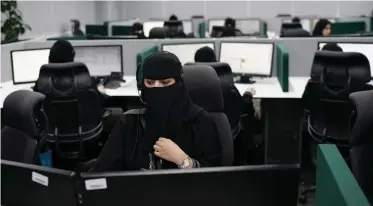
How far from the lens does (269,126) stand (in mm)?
3877

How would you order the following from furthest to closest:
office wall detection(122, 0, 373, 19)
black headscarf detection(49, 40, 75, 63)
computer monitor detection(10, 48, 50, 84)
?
1. office wall detection(122, 0, 373, 19)
2. computer monitor detection(10, 48, 50, 84)
3. black headscarf detection(49, 40, 75, 63)

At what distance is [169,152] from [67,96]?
1.87m

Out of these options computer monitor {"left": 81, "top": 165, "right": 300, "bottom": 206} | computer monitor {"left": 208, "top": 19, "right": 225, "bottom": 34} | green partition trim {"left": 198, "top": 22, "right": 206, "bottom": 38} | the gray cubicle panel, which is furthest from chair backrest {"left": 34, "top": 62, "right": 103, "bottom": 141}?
computer monitor {"left": 208, "top": 19, "right": 225, "bottom": 34}

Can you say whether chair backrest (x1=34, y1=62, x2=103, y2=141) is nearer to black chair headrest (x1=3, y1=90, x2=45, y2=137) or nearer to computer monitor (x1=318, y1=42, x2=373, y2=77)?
black chair headrest (x1=3, y1=90, x2=45, y2=137)

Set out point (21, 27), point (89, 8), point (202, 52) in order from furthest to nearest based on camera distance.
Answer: point (89, 8) → point (21, 27) → point (202, 52)

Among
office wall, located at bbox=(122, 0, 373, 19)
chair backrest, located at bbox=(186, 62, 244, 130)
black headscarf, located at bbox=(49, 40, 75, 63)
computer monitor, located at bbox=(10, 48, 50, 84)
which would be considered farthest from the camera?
office wall, located at bbox=(122, 0, 373, 19)

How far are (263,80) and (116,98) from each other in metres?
1.30

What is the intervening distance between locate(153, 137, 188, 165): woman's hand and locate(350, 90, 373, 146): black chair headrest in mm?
707

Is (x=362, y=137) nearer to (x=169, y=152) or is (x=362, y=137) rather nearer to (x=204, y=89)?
(x=204, y=89)

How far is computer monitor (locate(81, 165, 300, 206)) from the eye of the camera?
3.08 ft

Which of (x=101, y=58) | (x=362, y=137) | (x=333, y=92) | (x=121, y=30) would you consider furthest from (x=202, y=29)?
(x=362, y=137)

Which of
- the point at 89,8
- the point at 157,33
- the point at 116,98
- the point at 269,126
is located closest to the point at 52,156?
the point at 116,98

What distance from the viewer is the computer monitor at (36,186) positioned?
3.24 ft

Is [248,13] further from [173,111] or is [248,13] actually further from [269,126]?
[173,111]
